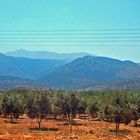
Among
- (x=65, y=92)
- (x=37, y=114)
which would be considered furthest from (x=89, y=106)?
(x=37, y=114)

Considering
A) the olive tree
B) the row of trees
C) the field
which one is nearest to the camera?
the field

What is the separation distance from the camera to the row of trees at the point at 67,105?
102m

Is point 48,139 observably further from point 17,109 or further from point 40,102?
point 17,109

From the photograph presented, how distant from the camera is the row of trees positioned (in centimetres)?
10178

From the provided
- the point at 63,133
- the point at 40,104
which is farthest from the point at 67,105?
the point at 63,133

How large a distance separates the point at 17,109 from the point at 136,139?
→ 60.4 meters

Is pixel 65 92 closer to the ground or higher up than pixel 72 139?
higher up

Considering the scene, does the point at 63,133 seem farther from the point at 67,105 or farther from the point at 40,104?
the point at 67,105

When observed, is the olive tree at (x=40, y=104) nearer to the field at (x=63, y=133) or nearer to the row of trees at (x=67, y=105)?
the row of trees at (x=67, y=105)

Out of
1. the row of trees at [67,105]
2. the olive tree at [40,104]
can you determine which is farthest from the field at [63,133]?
the olive tree at [40,104]

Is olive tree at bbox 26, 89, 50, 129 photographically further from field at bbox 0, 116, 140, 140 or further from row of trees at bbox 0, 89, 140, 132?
field at bbox 0, 116, 140, 140

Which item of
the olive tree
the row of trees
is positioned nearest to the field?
the row of trees

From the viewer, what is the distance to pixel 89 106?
143m

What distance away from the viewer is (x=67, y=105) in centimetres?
13300
